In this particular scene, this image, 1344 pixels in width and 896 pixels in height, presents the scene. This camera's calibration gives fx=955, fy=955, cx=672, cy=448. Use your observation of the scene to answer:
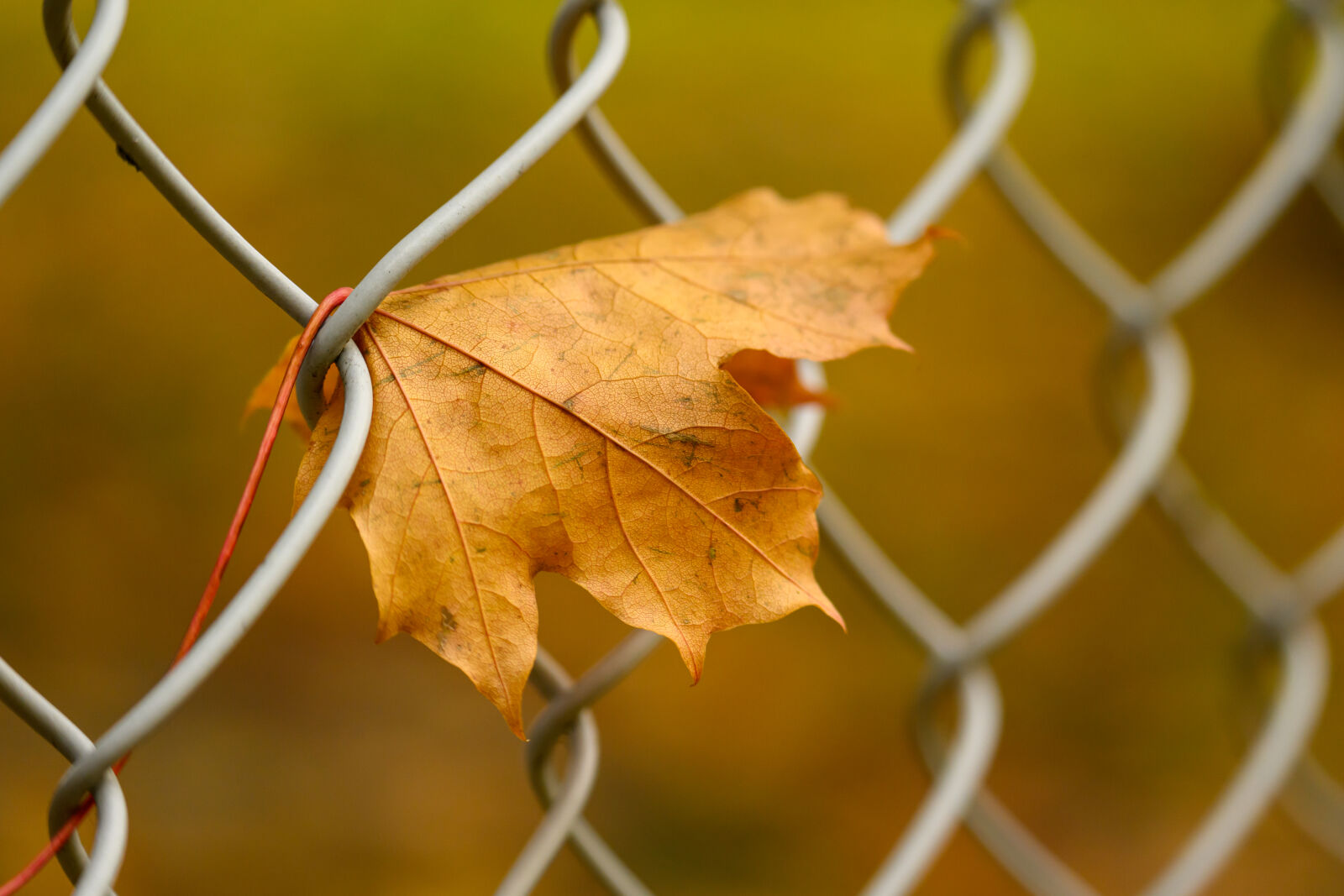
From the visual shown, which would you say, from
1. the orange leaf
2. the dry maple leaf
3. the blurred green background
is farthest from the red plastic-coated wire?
the blurred green background

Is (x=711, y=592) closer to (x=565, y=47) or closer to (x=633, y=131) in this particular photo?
(x=565, y=47)

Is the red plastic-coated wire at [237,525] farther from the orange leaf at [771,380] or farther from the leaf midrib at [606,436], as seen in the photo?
the orange leaf at [771,380]

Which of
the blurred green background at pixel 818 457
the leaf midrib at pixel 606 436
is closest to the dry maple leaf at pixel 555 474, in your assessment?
the leaf midrib at pixel 606 436

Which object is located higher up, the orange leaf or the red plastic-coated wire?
the red plastic-coated wire

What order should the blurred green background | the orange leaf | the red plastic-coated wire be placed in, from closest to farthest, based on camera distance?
1. the red plastic-coated wire
2. the orange leaf
3. the blurred green background

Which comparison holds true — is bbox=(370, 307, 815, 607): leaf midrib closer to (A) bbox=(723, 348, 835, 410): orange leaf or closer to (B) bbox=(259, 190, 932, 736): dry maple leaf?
(B) bbox=(259, 190, 932, 736): dry maple leaf

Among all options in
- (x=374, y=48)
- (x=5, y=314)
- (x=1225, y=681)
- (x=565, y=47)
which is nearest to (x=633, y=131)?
Result: (x=374, y=48)

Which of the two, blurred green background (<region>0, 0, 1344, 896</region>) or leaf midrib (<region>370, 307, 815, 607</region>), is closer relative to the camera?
leaf midrib (<region>370, 307, 815, 607</region>)
